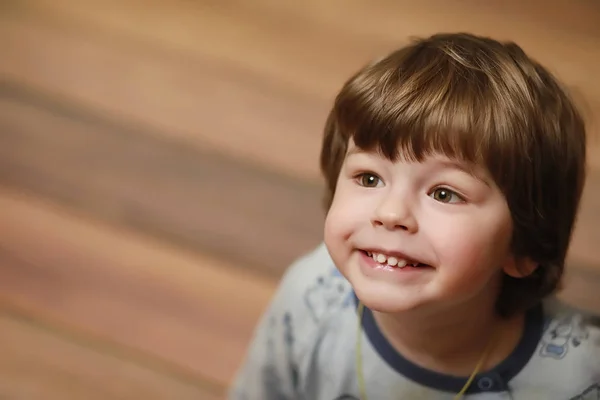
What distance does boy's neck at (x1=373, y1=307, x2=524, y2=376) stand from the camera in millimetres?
810

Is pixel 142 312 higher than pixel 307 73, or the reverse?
pixel 307 73

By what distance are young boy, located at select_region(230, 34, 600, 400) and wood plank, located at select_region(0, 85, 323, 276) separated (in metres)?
0.44

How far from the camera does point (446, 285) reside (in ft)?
2.23

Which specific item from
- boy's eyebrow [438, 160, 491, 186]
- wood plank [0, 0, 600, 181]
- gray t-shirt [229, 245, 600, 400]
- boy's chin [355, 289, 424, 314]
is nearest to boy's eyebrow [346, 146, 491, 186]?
boy's eyebrow [438, 160, 491, 186]

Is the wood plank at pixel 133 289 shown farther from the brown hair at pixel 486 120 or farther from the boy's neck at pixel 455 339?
the brown hair at pixel 486 120

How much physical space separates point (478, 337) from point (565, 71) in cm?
82

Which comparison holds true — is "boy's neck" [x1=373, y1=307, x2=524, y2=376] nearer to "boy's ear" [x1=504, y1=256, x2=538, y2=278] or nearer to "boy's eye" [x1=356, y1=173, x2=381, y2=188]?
"boy's ear" [x1=504, y1=256, x2=538, y2=278]

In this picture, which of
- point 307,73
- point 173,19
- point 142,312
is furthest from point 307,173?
point 173,19

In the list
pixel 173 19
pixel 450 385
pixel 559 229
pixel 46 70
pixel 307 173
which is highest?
pixel 173 19

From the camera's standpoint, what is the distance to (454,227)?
0.67 metres

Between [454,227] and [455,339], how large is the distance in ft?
0.66

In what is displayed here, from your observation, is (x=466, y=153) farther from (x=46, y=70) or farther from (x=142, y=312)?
(x=46, y=70)

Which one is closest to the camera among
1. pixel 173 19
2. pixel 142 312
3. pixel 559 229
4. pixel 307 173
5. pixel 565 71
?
pixel 559 229

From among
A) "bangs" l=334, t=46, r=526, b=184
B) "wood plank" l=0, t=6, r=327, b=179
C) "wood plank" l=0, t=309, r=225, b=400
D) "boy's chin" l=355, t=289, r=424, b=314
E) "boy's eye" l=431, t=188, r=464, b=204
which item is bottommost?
"wood plank" l=0, t=309, r=225, b=400
